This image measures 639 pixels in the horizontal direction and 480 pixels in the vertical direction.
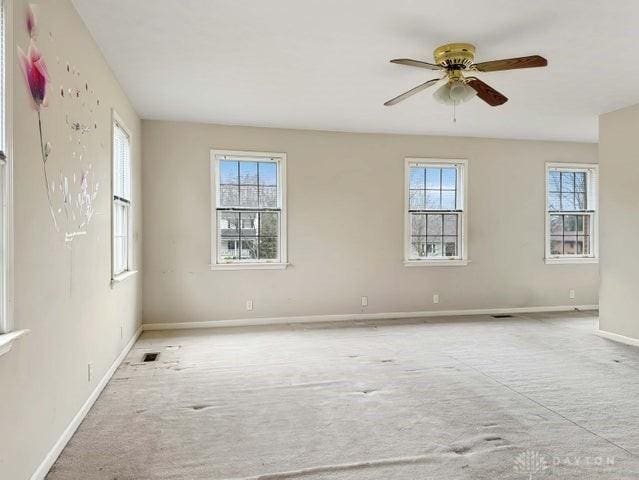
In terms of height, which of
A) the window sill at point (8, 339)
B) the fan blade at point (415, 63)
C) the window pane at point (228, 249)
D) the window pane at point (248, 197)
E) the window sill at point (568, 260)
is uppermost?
the fan blade at point (415, 63)

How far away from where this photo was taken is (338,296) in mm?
6043

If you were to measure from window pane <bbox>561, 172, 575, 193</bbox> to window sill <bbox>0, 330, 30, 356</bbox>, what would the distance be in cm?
708

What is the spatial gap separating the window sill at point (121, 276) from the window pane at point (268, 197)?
1812 mm

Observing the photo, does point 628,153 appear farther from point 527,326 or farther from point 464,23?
point 464,23

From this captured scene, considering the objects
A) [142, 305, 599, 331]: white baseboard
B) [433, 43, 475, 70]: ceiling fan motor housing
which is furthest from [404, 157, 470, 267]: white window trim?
[433, 43, 475, 70]: ceiling fan motor housing

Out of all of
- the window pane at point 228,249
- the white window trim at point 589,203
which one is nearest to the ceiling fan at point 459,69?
the window pane at point 228,249

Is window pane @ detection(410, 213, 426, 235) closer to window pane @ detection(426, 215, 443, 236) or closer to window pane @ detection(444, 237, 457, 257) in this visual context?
window pane @ detection(426, 215, 443, 236)

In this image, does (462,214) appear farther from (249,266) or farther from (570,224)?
(249,266)

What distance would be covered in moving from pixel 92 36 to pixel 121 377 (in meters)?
2.62

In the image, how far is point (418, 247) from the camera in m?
6.36

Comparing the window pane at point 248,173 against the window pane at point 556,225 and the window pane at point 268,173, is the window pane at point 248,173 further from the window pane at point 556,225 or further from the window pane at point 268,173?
the window pane at point 556,225

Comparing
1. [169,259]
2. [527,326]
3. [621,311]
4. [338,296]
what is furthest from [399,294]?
[169,259]

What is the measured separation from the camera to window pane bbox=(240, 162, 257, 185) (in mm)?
5793

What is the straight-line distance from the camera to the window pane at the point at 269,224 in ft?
19.2
